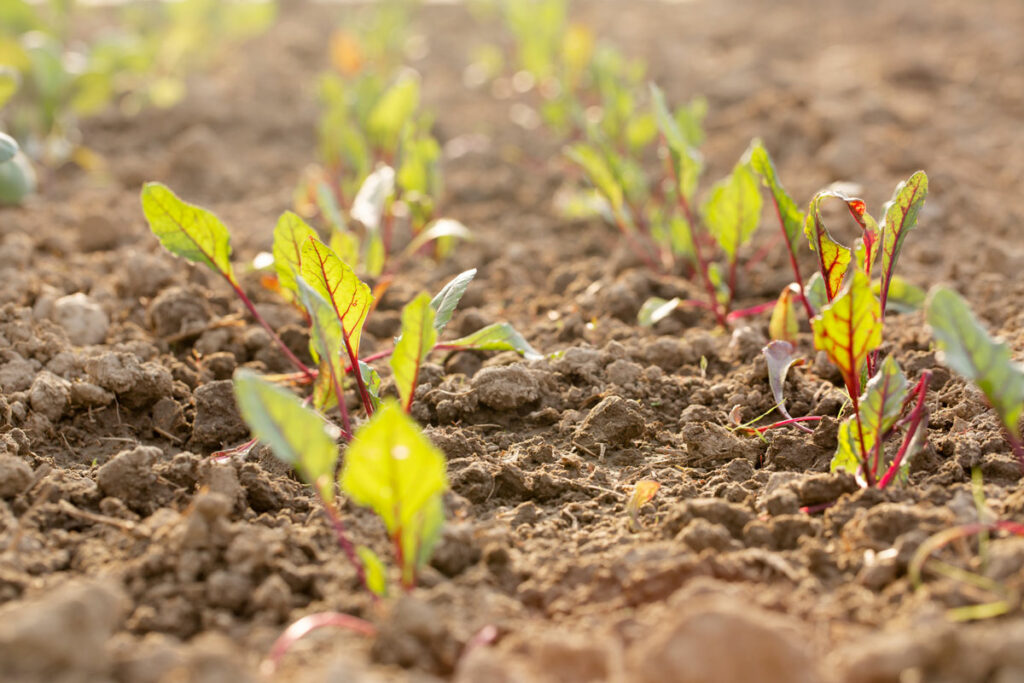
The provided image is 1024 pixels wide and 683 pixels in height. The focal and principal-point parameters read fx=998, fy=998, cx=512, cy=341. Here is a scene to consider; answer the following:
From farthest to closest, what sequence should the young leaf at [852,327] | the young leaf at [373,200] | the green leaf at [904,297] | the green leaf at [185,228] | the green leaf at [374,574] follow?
the young leaf at [373,200]
the green leaf at [904,297]
the green leaf at [185,228]
the young leaf at [852,327]
the green leaf at [374,574]

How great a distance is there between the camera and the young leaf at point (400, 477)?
49.9 inches

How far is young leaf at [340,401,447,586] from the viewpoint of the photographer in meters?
1.27

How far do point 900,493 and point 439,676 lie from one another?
0.79m

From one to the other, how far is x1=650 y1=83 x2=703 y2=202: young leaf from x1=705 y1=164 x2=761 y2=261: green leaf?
0.42 feet

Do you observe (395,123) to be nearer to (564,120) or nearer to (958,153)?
(564,120)

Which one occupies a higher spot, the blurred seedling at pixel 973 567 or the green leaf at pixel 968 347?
the green leaf at pixel 968 347

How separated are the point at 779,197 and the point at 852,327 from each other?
0.51 meters

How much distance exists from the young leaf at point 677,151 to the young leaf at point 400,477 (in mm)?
1296

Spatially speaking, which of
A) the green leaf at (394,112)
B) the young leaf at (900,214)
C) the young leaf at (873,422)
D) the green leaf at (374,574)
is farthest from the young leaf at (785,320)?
the green leaf at (394,112)

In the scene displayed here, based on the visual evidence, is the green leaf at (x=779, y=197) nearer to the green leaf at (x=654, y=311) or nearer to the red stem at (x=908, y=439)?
the green leaf at (x=654, y=311)

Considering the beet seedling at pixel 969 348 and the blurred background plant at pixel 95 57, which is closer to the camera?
the beet seedling at pixel 969 348

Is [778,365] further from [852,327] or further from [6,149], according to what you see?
[6,149]

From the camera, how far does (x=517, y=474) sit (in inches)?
69.2

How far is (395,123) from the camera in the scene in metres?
3.30
